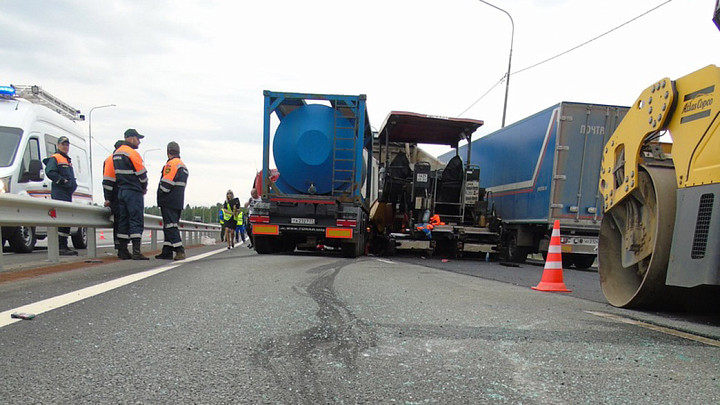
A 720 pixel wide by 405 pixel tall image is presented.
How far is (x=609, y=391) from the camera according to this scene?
1.86 m

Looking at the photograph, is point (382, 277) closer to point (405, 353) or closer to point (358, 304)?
point (358, 304)

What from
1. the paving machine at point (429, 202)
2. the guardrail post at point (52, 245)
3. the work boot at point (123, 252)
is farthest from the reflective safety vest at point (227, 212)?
the guardrail post at point (52, 245)

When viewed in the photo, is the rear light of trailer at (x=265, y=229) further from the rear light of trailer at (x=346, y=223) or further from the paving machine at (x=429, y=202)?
the paving machine at (x=429, y=202)

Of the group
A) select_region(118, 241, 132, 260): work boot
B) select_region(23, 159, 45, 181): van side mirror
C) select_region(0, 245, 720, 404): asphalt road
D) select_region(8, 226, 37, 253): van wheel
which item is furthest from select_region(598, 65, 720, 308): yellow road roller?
select_region(8, 226, 37, 253): van wheel

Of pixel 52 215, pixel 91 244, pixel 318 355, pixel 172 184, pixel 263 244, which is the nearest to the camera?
pixel 318 355

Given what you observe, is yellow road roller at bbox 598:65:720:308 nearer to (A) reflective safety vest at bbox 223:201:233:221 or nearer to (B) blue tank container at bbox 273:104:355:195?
(B) blue tank container at bbox 273:104:355:195

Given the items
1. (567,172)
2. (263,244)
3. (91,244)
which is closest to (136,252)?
(91,244)

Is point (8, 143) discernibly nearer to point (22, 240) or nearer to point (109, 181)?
point (22, 240)

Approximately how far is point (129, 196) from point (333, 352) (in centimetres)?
589

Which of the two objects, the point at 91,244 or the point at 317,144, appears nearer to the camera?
the point at 91,244

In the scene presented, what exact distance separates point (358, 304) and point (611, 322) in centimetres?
178

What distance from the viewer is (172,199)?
7469mm

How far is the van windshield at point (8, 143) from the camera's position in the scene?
843 centimetres

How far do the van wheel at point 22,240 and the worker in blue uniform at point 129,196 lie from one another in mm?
3202
